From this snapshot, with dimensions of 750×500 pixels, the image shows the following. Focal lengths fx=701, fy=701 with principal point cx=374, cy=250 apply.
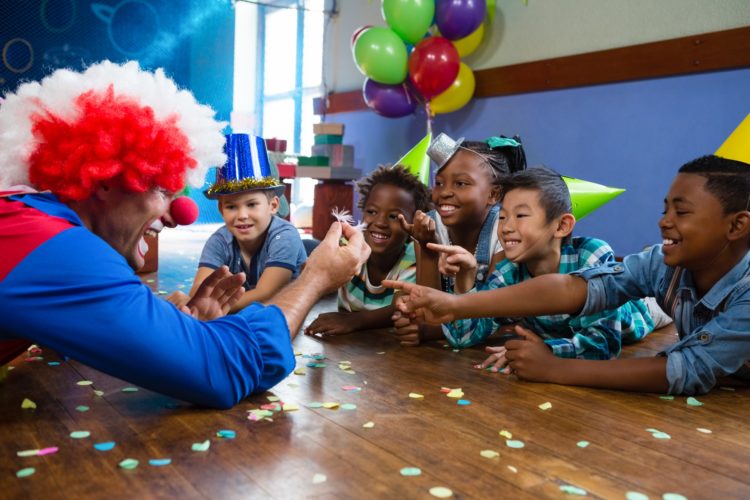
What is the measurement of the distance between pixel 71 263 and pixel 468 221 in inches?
60.6

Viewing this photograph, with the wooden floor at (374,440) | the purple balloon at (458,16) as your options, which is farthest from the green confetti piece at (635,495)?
the purple balloon at (458,16)

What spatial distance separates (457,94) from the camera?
5094 mm

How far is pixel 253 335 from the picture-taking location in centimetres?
136

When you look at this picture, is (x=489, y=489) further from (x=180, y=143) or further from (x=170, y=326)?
(x=180, y=143)

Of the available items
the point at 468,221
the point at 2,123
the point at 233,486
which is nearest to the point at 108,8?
the point at 468,221

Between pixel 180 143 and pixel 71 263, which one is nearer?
pixel 71 263

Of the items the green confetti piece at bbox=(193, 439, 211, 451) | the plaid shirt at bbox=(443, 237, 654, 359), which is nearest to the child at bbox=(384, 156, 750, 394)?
the plaid shirt at bbox=(443, 237, 654, 359)

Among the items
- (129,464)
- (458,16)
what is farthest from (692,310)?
(458,16)

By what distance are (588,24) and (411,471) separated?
4.00 meters

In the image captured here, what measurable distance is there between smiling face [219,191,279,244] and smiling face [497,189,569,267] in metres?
1.08

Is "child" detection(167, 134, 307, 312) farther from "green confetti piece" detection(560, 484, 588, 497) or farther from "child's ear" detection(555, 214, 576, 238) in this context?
"green confetti piece" detection(560, 484, 588, 497)

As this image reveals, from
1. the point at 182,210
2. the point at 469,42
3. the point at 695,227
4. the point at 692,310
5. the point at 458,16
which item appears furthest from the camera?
the point at 469,42

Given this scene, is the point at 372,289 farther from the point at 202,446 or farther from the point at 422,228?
the point at 202,446

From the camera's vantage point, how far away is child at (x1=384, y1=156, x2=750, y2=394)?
164 centimetres
